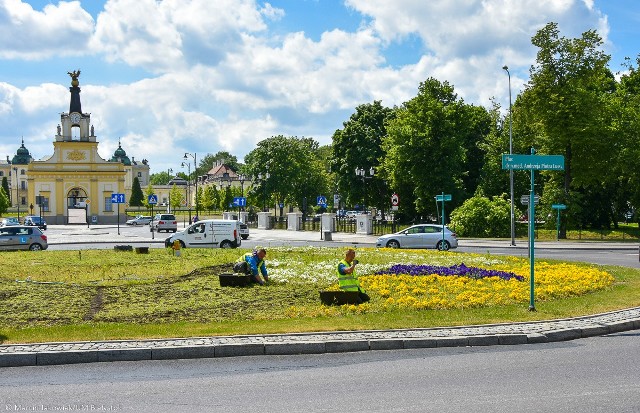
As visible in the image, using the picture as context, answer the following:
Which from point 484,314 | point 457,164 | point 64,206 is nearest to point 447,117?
point 457,164

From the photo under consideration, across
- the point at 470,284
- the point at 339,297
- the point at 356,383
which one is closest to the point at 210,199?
the point at 470,284

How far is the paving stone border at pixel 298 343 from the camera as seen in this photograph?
1104 centimetres

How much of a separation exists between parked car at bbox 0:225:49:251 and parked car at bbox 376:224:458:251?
17.7 m

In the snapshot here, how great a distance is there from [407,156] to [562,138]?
13.3m

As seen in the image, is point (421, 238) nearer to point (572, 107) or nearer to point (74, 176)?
point (572, 107)

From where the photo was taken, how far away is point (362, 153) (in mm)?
75688

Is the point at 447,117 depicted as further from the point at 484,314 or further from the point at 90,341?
the point at 90,341

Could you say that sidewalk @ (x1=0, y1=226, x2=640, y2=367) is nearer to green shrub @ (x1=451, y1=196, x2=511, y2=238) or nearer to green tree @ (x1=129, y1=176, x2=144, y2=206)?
green shrub @ (x1=451, y1=196, x2=511, y2=238)

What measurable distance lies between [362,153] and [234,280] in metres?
57.1

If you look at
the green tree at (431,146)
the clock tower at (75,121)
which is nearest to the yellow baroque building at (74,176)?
the clock tower at (75,121)

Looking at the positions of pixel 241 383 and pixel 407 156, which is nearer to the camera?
pixel 241 383

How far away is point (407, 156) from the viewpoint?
6116cm

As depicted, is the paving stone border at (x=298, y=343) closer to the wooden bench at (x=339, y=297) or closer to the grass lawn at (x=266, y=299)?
the grass lawn at (x=266, y=299)

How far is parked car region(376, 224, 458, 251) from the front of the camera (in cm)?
3784
